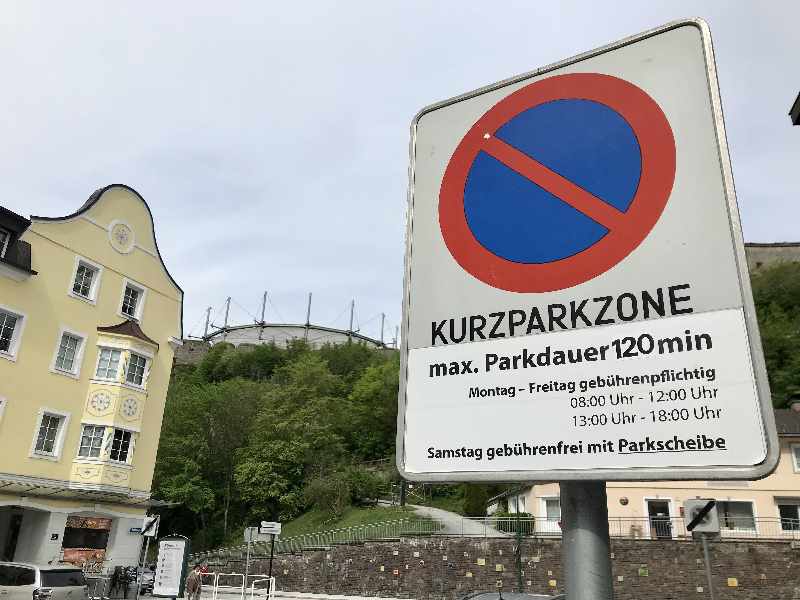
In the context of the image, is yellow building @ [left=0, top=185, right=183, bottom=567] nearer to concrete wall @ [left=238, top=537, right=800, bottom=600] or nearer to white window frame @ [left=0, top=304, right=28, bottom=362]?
white window frame @ [left=0, top=304, right=28, bottom=362]

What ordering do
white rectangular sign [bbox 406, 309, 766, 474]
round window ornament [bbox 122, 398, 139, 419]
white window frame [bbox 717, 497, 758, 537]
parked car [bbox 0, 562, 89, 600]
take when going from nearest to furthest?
white rectangular sign [bbox 406, 309, 766, 474], parked car [bbox 0, 562, 89, 600], white window frame [bbox 717, 497, 758, 537], round window ornament [bbox 122, 398, 139, 419]

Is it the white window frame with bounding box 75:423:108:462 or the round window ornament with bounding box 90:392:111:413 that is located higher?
the round window ornament with bounding box 90:392:111:413

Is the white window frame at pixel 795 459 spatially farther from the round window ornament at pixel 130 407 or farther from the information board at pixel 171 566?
the round window ornament at pixel 130 407

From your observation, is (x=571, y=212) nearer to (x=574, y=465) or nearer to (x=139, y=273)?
(x=574, y=465)

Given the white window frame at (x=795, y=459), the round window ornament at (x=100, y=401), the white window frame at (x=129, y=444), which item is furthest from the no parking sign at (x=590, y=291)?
the white window frame at (x=795, y=459)

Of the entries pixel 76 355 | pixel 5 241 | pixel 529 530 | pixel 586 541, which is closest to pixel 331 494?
pixel 529 530

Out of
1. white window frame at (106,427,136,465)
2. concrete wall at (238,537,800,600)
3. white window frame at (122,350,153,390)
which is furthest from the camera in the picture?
white window frame at (122,350,153,390)

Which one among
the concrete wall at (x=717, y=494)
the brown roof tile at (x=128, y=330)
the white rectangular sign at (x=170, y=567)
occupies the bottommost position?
the white rectangular sign at (x=170, y=567)

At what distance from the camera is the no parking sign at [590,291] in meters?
1.62

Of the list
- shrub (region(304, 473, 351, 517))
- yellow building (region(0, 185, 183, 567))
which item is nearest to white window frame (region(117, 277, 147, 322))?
yellow building (region(0, 185, 183, 567))

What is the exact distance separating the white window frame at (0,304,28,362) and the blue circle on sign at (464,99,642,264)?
23.7 meters

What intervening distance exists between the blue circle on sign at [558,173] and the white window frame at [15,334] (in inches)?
935

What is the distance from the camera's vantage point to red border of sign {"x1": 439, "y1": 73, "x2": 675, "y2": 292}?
6.14 ft

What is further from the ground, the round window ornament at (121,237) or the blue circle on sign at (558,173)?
the round window ornament at (121,237)
